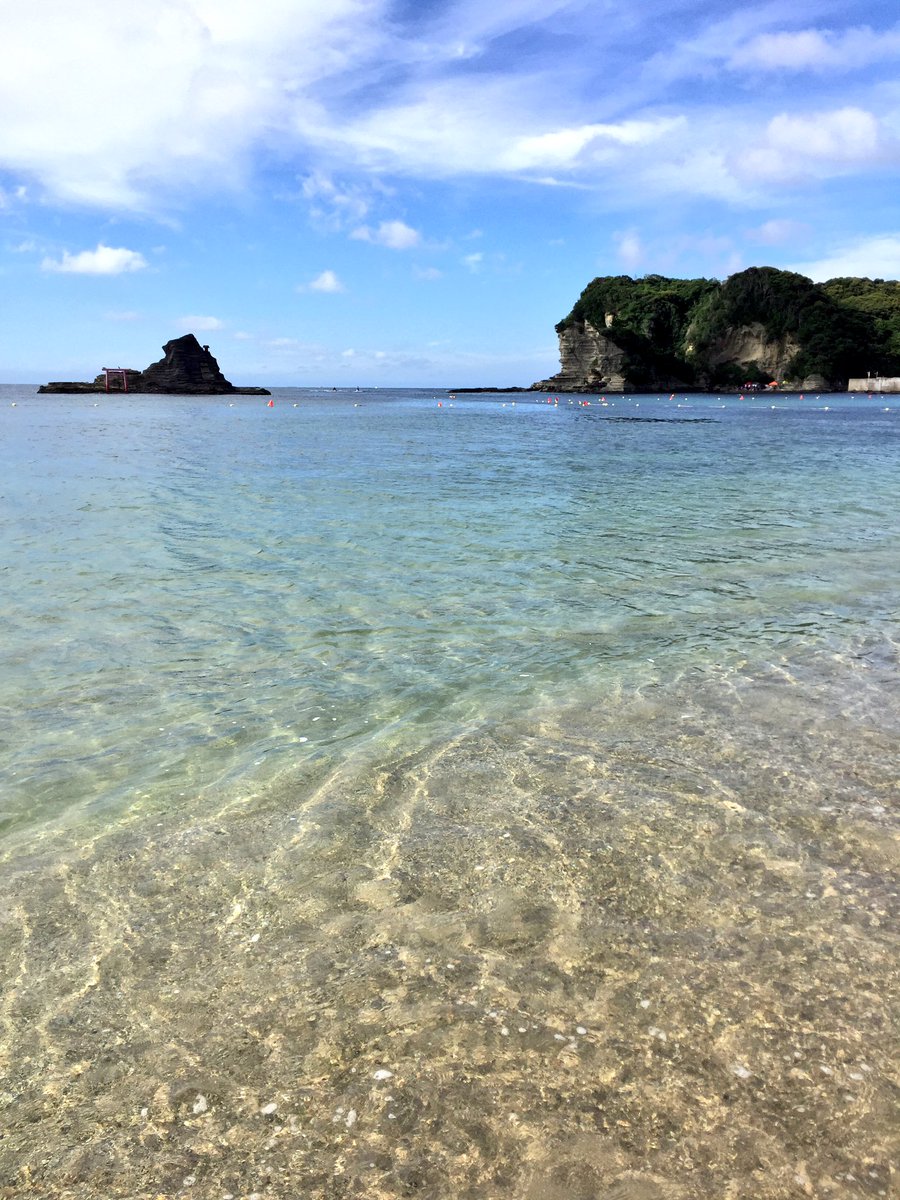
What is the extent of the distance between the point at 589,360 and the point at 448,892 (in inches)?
7633

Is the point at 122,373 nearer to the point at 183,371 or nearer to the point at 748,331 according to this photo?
the point at 183,371

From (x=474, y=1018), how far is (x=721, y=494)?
2177 cm

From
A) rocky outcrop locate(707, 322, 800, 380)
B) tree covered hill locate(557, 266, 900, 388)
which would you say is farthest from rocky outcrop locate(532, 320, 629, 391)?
rocky outcrop locate(707, 322, 800, 380)

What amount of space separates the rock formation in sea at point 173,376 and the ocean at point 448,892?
179 metres

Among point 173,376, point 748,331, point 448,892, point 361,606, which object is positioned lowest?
point 448,892

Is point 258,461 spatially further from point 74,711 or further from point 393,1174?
point 393,1174

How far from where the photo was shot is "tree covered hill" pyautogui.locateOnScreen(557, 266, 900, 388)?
172 metres

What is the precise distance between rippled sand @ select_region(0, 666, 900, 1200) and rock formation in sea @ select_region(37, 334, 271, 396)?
606 feet

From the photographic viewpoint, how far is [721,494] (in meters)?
22.9

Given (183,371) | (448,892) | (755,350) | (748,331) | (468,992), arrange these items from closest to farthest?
1. (468,992)
2. (448,892)
3. (183,371)
4. (748,331)
5. (755,350)

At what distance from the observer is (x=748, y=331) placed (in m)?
181

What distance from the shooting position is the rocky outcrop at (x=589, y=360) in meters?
181

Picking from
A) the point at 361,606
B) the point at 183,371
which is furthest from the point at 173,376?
the point at 361,606

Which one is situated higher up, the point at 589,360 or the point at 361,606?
the point at 589,360
